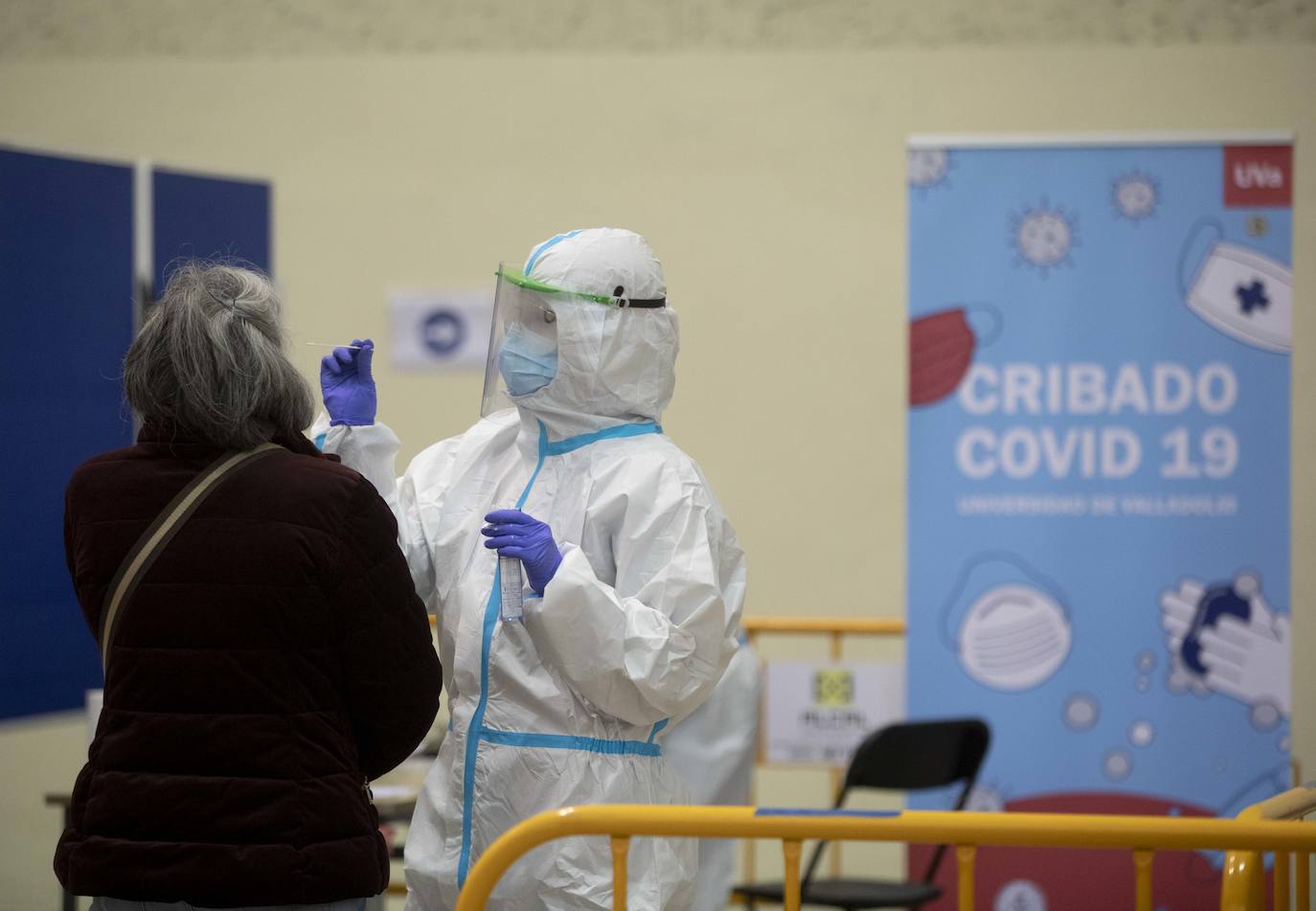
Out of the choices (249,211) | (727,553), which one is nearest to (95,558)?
(727,553)

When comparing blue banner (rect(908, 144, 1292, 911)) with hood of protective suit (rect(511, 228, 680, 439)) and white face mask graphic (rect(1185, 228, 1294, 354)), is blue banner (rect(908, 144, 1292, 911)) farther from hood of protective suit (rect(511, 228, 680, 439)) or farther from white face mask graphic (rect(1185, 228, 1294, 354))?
hood of protective suit (rect(511, 228, 680, 439))

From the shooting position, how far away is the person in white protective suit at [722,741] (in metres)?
3.04

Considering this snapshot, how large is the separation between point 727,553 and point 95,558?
845 millimetres

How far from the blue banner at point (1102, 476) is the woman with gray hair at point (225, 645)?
9.79 ft

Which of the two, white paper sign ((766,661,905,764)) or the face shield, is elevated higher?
the face shield

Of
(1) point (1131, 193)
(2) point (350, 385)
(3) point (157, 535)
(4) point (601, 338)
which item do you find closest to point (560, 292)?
(4) point (601, 338)

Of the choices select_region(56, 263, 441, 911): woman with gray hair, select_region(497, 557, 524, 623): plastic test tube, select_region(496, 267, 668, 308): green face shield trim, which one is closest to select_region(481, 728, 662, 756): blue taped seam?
select_region(497, 557, 524, 623): plastic test tube

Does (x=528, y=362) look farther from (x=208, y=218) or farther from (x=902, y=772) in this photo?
(x=208, y=218)

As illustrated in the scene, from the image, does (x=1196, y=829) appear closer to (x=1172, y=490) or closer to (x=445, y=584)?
(x=445, y=584)

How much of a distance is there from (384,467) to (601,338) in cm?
36

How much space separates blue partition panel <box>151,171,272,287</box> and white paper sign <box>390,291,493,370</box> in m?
0.81

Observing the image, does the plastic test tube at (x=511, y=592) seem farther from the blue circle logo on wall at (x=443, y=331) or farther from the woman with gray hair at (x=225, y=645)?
the blue circle logo on wall at (x=443, y=331)

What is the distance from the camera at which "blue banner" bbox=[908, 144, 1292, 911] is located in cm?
433

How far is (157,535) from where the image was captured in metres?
1.65
